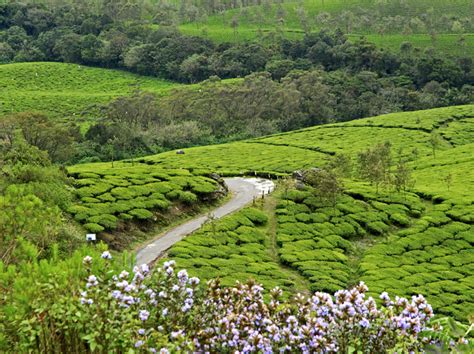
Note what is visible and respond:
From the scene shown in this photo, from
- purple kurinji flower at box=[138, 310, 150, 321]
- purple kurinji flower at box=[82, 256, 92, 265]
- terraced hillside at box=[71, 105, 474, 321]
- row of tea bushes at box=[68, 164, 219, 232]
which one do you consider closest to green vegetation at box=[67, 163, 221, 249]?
row of tea bushes at box=[68, 164, 219, 232]

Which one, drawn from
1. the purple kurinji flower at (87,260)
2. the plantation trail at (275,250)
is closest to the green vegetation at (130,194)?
the plantation trail at (275,250)

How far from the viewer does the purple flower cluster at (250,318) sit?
6844 mm

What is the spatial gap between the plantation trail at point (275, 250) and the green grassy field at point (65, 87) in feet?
241

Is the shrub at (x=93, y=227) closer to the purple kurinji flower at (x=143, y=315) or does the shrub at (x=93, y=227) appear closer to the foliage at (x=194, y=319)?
the foliage at (x=194, y=319)

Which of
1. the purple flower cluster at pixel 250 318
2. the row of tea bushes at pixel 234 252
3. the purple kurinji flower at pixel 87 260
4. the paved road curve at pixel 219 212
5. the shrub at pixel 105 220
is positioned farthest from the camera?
the shrub at pixel 105 220

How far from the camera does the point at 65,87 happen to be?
452 ft

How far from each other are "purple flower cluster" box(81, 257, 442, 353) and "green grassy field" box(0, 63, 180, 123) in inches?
4262

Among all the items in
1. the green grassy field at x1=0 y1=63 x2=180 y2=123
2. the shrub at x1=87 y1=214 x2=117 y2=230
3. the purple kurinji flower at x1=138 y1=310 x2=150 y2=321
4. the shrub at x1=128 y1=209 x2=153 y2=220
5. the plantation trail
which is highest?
the purple kurinji flower at x1=138 y1=310 x2=150 y2=321

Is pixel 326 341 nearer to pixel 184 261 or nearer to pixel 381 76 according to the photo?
pixel 184 261

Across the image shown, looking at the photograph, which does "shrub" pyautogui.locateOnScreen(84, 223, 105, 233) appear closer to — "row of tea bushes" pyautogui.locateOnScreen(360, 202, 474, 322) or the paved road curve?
the paved road curve

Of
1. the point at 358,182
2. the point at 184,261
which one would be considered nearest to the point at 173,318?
the point at 184,261

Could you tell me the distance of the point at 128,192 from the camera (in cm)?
4206

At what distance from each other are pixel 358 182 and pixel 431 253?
20.0m

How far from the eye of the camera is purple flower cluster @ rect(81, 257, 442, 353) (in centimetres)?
684
